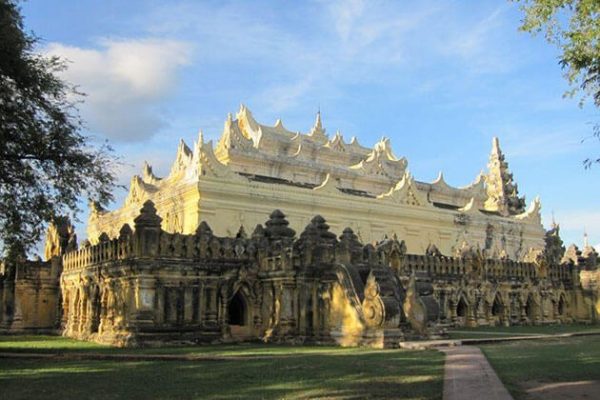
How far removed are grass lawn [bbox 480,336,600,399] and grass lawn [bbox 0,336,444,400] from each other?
4.09ft

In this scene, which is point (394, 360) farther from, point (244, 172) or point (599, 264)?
point (244, 172)

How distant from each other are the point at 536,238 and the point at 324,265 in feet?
174

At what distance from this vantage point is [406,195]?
186ft

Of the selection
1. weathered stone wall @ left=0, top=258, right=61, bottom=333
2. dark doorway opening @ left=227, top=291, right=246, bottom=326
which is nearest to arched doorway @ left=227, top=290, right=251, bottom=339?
dark doorway opening @ left=227, top=291, right=246, bottom=326

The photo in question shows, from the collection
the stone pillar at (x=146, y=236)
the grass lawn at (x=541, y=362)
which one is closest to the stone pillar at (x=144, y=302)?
the stone pillar at (x=146, y=236)

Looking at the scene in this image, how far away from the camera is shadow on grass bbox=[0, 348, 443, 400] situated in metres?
10.2

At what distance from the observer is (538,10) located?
11.8 m

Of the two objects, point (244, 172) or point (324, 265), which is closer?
point (324, 265)

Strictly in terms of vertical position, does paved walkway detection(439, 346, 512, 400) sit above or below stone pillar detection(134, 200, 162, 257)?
below

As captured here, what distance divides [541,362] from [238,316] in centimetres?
1139

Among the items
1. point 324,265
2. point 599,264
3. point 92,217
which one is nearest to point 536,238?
point 599,264

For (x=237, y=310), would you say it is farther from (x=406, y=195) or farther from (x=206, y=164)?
(x=406, y=195)

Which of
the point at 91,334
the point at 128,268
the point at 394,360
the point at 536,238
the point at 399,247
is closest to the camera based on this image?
the point at 394,360

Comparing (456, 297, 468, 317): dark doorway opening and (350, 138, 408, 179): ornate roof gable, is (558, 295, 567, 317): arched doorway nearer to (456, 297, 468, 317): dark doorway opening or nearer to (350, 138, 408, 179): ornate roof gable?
(456, 297, 468, 317): dark doorway opening
